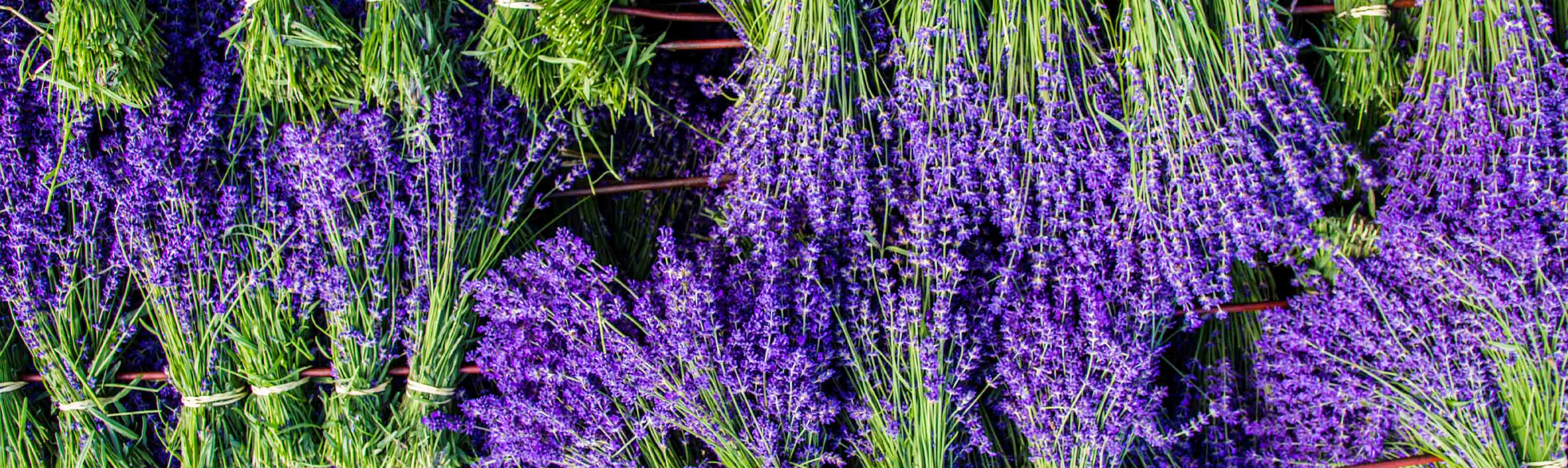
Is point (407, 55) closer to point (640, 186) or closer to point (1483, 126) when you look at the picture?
point (640, 186)

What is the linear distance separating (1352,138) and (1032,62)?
0.61m

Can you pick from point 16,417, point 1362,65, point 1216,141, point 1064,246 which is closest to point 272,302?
point 16,417

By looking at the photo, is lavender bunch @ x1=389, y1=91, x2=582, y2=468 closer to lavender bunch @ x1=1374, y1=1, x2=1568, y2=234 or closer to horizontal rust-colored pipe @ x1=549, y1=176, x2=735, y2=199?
horizontal rust-colored pipe @ x1=549, y1=176, x2=735, y2=199

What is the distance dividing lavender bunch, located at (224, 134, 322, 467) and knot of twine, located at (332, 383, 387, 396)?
0.27 feet

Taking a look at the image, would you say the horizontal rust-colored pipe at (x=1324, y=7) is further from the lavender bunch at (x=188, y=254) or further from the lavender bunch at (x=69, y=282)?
the lavender bunch at (x=69, y=282)

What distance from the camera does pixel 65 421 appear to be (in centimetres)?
165

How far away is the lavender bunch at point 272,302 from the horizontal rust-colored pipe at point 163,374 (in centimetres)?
2

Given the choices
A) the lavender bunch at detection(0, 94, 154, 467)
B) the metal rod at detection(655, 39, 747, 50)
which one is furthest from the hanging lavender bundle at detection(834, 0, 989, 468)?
the lavender bunch at detection(0, 94, 154, 467)

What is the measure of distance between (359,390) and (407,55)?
0.54 m

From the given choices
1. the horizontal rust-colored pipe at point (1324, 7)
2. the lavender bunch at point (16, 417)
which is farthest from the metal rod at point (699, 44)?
the lavender bunch at point (16, 417)

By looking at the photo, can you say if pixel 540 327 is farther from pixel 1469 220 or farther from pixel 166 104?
pixel 1469 220

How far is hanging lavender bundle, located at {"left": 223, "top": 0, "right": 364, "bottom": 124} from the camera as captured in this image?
1.46 m

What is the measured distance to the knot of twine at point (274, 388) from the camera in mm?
1573

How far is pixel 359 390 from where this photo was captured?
1.57 m
